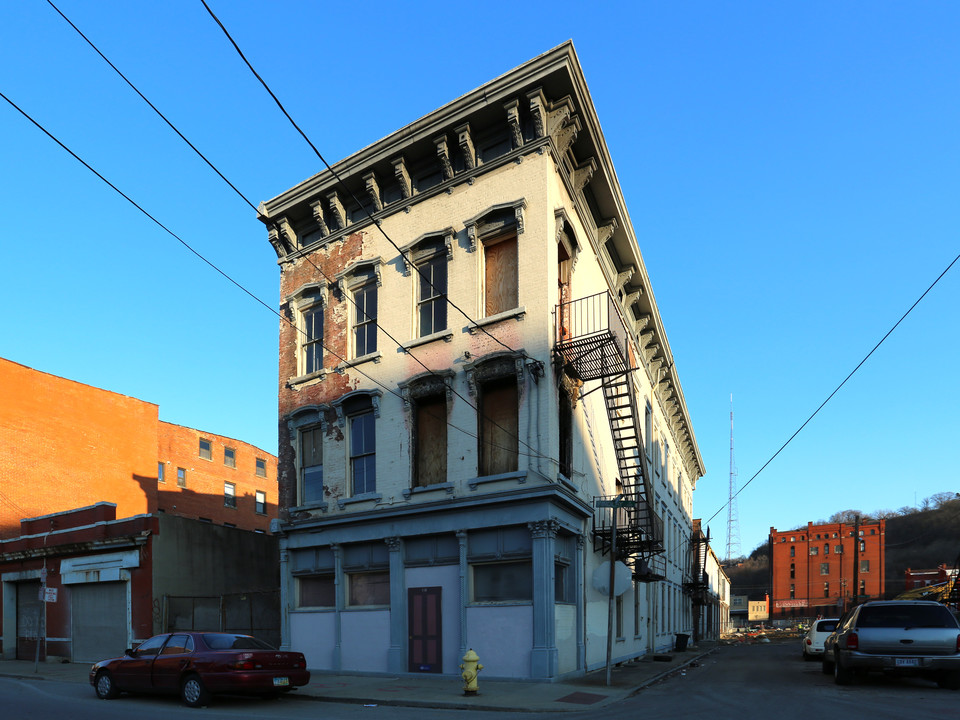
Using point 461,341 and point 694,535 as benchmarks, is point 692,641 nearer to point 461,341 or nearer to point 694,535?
point 694,535

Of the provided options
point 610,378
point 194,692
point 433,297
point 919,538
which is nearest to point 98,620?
point 194,692

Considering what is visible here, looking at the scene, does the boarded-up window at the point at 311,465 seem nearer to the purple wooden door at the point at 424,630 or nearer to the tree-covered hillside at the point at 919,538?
the purple wooden door at the point at 424,630

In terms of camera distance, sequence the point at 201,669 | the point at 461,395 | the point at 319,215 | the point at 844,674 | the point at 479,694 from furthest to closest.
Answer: the point at 319,215 < the point at 461,395 < the point at 844,674 < the point at 479,694 < the point at 201,669

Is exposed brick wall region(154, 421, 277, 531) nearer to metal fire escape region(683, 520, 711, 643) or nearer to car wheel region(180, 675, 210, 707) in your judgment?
metal fire escape region(683, 520, 711, 643)

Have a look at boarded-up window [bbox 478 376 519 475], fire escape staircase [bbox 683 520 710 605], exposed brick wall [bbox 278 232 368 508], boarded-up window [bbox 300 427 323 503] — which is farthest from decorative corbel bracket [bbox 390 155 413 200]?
fire escape staircase [bbox 683 520 710 605]

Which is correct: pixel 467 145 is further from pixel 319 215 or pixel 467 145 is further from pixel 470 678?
Result: pixel 470 678

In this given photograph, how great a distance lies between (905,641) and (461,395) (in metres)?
10.4

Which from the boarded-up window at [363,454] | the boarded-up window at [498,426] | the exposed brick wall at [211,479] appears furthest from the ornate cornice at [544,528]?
the exposed brick wall at [211,479]

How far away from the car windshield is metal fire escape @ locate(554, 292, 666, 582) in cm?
787

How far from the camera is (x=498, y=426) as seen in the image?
1827 cm

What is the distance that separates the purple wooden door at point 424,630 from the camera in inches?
698

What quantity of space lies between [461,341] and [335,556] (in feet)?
22.5

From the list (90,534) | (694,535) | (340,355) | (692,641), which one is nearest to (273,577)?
(90,534)

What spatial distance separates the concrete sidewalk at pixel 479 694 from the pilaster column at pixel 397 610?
1.26 ft
